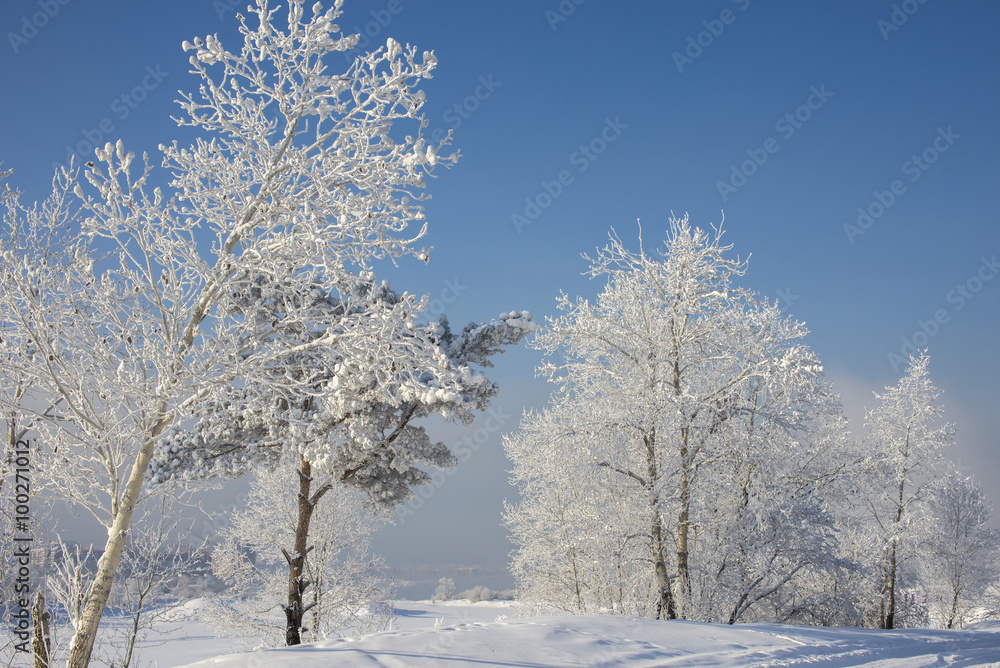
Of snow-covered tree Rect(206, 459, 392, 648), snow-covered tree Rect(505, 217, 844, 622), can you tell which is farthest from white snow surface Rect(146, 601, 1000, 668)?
snow-covered tree Rect(206, 459, 392, 648)

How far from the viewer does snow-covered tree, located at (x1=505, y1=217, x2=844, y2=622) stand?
1059 centimetres

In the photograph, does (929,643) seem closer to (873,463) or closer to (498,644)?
(873,463)

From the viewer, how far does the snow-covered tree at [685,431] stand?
10594 mm

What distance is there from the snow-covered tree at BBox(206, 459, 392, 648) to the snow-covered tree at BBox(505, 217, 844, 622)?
7.06 meters

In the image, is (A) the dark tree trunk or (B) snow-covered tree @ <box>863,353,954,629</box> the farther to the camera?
(B) snow-covered tree @ <box>863,353,954,629</box>

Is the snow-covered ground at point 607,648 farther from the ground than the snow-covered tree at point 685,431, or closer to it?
closer to it

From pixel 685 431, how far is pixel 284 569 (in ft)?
45.5

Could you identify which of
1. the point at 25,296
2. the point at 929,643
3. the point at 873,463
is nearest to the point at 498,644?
the point at 25,296

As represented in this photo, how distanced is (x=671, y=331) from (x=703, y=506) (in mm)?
3677

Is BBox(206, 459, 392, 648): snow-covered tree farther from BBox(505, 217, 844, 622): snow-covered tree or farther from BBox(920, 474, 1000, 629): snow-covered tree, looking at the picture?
BBox(920, 474, 1000, 629): snow-covered tree

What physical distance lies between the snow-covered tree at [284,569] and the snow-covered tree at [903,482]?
15233mm

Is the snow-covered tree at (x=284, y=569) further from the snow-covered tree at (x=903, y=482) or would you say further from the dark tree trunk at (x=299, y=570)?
the snow-covered tree at (x=903, y=482)

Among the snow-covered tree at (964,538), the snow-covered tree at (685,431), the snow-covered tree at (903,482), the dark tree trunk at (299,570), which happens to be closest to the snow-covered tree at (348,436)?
the dark tree trunk at (299,570)

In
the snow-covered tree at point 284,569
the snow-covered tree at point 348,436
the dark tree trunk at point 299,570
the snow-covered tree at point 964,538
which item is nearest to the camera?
the snow-covered tree at point 348,436
